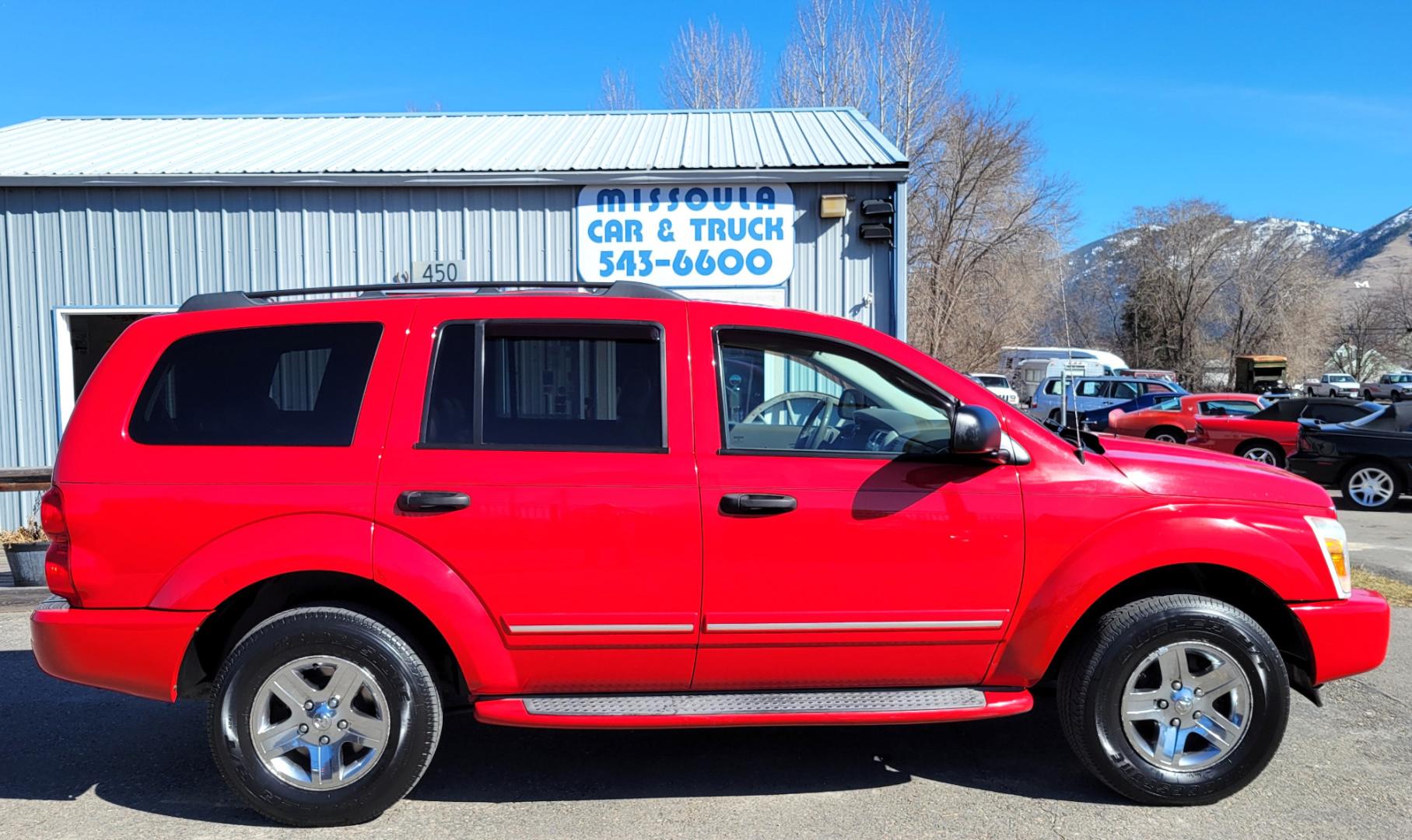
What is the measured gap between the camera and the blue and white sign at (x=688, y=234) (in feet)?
33.1

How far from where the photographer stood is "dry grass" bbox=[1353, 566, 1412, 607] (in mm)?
7198

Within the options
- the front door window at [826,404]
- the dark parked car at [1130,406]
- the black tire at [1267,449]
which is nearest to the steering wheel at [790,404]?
the front door window at [826,404]

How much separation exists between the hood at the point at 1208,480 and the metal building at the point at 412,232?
602 cm

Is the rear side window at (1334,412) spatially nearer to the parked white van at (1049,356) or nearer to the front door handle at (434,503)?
the front door handle at (434,503)

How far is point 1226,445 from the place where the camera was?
15.6 m

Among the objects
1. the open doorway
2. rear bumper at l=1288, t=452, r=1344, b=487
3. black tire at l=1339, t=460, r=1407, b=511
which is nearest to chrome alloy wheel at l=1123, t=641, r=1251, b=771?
the open doorway

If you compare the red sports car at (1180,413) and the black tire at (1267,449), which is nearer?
the black tire at (1267,449)

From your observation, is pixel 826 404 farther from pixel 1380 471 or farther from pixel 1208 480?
pixel 1380 471

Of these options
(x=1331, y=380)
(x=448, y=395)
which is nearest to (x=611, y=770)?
(x=448, y=395)

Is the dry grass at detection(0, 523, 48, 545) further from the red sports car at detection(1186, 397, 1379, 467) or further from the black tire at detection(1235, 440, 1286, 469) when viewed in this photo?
the black tire at detection(1235, 440, 1286, 469)

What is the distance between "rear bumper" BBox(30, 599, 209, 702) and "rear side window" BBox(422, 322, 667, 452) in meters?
1.14

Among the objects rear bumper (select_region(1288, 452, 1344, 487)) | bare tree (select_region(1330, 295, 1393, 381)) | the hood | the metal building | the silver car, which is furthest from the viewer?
bare tree (select_region(1330, 295, 1393, 381))

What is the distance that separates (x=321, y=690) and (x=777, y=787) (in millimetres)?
1765

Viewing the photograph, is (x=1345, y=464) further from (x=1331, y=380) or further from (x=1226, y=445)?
(x=1331, y=380)
